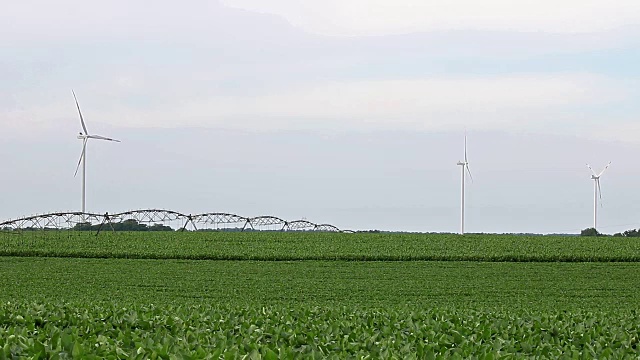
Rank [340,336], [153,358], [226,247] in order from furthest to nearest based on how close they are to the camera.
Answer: [226,247]
[340,336]
[153,358]

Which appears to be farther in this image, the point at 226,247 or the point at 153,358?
the point at 226,247

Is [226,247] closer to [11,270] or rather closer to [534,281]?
[11,270]

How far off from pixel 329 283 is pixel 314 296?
3616 mm

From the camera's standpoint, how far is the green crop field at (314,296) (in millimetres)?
7531

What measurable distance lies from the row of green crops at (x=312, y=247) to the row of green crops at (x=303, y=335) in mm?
27491

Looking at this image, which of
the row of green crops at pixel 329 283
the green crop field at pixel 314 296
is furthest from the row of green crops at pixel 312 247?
the row of green crops at pixel 329 283

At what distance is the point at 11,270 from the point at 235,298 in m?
12.5

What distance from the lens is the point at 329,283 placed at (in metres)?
27.8

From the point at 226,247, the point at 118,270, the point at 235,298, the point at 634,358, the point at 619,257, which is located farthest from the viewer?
the point at 226,247

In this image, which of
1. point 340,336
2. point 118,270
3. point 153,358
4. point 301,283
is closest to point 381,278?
point 301,283

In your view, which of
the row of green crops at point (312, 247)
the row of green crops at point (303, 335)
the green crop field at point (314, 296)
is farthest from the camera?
the row of green crops at point (312, 247)

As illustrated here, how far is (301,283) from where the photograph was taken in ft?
91.1

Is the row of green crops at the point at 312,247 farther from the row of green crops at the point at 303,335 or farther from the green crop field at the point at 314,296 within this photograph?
the row of green crops at the point at 303,335

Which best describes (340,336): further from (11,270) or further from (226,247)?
(226,247)
